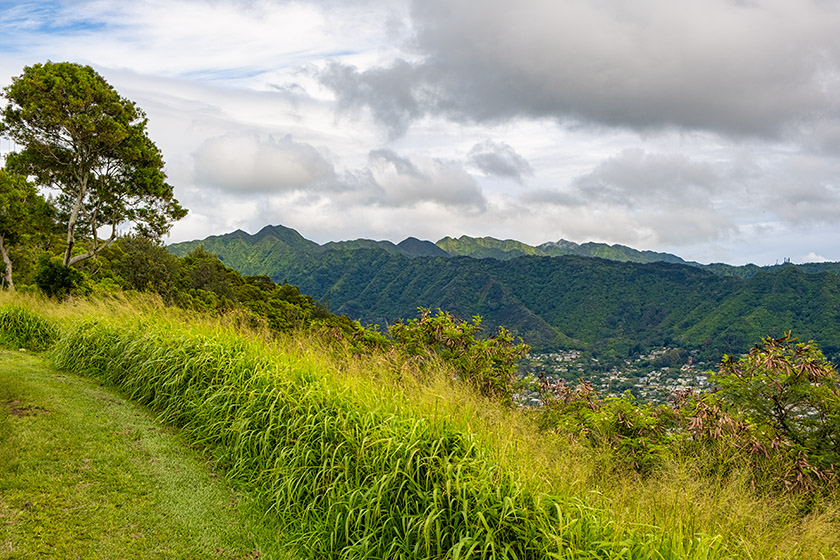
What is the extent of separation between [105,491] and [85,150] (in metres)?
14.6

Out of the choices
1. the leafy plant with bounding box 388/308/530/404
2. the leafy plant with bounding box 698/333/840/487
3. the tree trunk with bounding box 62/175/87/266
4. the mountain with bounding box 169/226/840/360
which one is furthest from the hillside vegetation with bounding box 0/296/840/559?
the mountain with bounding box 169/226/840/360

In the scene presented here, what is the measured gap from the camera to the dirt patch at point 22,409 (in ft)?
18.2

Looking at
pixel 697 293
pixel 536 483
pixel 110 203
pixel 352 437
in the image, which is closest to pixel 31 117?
pixel 110 203

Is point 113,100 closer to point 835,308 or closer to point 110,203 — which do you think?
point 110,203

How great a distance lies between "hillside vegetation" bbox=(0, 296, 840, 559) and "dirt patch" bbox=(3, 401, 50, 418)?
124cm

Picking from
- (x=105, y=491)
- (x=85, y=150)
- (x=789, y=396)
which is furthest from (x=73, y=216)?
(x=789, y=396)

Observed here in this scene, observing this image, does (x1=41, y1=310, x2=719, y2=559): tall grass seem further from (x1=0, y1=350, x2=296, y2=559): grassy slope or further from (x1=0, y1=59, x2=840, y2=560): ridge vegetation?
(x1=0, y1=350, x2=296, y2=559): grassy slope

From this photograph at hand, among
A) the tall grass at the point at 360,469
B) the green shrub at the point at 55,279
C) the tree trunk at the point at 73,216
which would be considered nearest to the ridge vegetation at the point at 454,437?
the tall grass at the point at 360,469

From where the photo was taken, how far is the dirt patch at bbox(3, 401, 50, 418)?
18.2 feet

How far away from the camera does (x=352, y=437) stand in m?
4.32

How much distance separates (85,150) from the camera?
50.0 ft

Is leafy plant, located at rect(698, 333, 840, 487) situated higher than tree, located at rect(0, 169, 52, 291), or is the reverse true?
tree, located at rect(0, 169, 52, 291)

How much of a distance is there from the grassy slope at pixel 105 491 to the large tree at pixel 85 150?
37.3 ft

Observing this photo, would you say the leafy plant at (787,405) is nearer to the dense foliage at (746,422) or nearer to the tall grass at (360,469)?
the dense foliage at (746,422)
